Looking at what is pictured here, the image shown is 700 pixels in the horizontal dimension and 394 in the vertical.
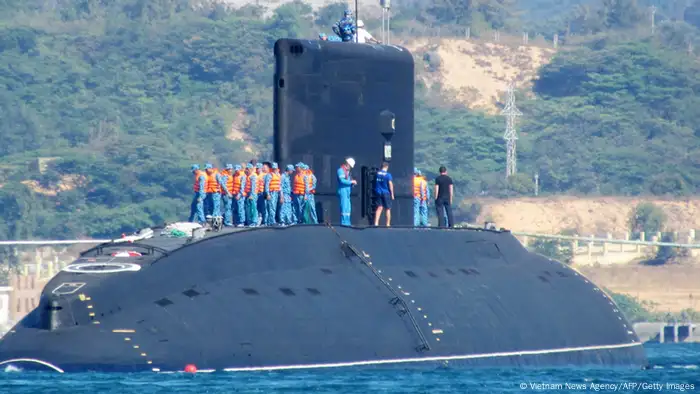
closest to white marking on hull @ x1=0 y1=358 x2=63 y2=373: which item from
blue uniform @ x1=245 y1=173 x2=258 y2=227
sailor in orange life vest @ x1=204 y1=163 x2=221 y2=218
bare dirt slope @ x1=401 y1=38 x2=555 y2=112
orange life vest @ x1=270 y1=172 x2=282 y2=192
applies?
orange life vest @ x1=270 y1=172 x2=282 y2=192

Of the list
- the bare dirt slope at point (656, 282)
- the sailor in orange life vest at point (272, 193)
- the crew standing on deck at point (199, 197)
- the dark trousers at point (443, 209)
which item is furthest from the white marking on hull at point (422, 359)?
the bare dirt slope at point (656, 282)

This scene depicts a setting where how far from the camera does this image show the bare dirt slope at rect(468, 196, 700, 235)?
346 feet

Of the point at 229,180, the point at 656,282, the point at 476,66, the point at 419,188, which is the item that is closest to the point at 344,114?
the point at 229,180

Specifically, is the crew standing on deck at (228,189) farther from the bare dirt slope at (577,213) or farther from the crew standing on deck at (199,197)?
the bare dirt slope at (577,213)

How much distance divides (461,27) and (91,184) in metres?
47.6

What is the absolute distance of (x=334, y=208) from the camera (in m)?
28.0

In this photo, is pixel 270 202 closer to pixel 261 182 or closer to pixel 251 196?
pixel 261 182

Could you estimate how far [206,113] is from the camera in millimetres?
124812

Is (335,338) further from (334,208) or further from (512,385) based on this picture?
(334,208)

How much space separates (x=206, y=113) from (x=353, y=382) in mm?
103174

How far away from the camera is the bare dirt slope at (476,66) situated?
133875 millimetres

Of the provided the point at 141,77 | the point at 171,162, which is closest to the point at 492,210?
the point at 171,162

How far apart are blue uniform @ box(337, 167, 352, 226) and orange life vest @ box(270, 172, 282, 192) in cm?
116

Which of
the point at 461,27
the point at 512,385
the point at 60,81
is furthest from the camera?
the point at 461,27
